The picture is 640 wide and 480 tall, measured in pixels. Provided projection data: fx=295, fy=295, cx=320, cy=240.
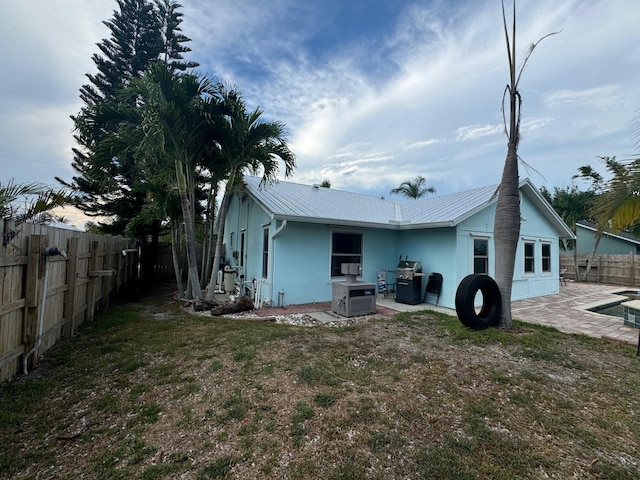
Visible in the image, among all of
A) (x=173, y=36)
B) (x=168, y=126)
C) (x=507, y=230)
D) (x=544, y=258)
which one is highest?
(x=173, y=36)

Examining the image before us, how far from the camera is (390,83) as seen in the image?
9750mm

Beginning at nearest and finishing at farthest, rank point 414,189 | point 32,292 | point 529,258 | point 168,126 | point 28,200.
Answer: point 32,292 → point 28,200 → point 168,126 → point 529,258 → point 414,189

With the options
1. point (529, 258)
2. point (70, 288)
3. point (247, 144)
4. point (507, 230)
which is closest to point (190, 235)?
point (247, 144)

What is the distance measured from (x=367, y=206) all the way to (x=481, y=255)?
4.41m

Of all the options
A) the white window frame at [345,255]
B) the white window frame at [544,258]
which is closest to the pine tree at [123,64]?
the white window frame at [345,255]

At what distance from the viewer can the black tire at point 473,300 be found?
5621 mm

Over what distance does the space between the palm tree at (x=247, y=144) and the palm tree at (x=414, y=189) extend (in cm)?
1883

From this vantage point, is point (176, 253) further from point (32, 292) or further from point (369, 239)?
point (369, 239)

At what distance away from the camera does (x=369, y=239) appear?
9.59 meters

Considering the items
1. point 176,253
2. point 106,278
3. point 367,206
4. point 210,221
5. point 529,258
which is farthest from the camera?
point 367,206

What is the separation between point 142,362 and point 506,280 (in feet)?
21.5

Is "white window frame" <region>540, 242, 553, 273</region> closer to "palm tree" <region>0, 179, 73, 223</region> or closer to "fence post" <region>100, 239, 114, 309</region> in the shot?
"palm tree" <region>0, 179, 73, 223</region>

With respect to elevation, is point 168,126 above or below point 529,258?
above

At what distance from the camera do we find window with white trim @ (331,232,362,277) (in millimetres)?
9005
